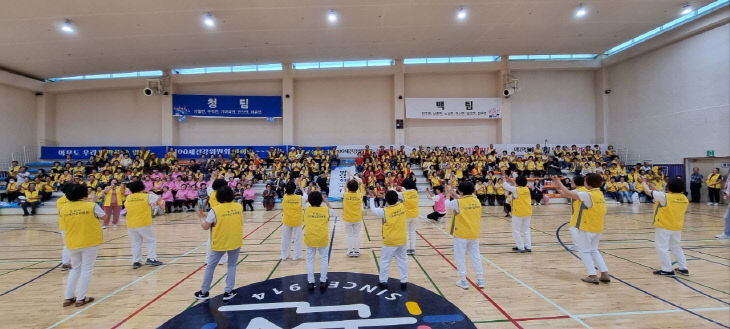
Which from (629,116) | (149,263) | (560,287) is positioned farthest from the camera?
(629,116)

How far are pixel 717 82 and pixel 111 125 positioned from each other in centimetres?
3572

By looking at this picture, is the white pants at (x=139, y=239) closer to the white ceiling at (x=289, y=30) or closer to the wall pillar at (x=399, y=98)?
the white ceiling at (x=289, y=30)

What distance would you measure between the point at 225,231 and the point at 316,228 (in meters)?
1.26

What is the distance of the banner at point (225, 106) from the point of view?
850 inches

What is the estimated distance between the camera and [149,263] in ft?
20.4

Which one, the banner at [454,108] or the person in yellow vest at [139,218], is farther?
the banner at [454,108]

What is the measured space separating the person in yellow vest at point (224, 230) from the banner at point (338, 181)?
12631mm

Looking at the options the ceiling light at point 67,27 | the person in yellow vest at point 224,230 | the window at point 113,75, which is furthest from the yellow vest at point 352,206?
the window at point 113,75

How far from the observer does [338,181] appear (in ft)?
60.0

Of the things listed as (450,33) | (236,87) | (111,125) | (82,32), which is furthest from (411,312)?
(111,125)

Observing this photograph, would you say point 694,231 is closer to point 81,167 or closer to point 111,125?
point 81,167

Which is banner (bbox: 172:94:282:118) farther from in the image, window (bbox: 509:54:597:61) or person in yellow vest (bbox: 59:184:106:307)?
person in yellow vest (bbox: 59:184:106:307)

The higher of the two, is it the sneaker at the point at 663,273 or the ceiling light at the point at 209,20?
the ceiling light at the point at 209,20

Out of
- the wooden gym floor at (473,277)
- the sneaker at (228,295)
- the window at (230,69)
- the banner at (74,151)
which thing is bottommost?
the wooden gym floor at (473,277)
